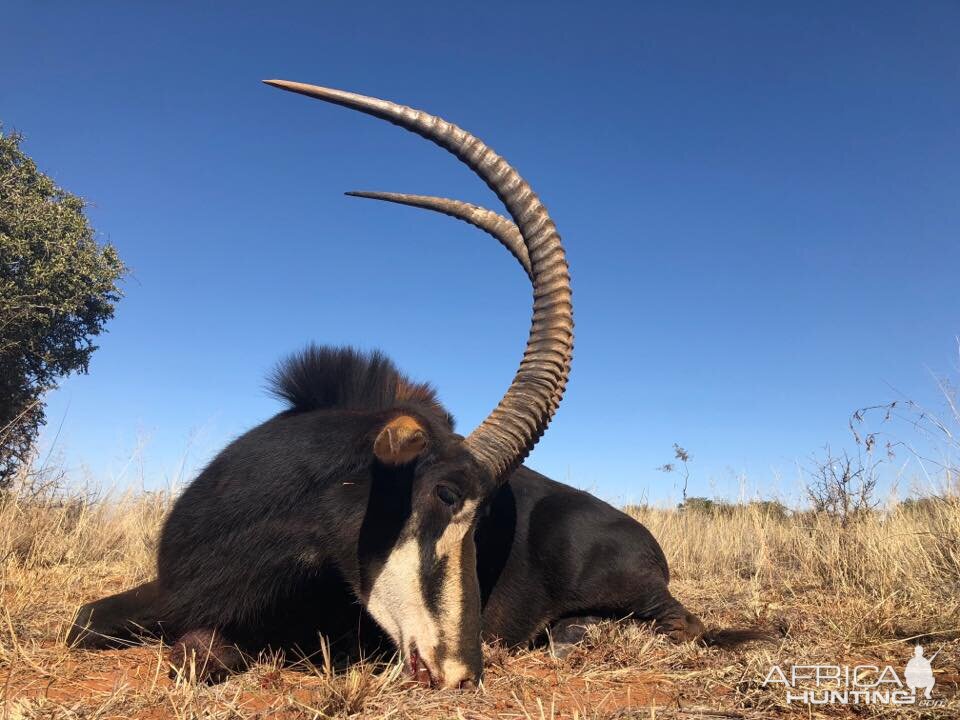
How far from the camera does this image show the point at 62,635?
3605 mm

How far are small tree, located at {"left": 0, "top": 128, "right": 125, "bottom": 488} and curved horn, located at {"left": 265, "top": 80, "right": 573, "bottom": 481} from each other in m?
6.91

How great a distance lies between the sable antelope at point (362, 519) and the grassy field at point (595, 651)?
0.22 m

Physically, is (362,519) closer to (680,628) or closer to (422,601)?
(422,601)

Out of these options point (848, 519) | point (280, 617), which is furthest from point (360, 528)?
point (848, 519)

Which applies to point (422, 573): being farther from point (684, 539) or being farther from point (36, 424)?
point (36, 424)

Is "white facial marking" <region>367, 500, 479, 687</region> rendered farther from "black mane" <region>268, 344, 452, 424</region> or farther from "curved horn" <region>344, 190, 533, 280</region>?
"curved horn" <region>344, 190, 533, 280</region>

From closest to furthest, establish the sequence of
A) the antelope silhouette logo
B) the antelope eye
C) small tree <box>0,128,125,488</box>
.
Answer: the antelope silhouette logo
the antelope eye
small tree <box>0,128,125,488</box>

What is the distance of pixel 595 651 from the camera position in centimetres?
395

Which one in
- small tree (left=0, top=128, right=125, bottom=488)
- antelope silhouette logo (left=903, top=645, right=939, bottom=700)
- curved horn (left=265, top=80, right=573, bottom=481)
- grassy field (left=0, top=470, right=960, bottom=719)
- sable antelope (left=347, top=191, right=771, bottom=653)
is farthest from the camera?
small tree (left=0, top=128, right=125, bottom=488)

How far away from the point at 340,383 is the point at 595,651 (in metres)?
2.22

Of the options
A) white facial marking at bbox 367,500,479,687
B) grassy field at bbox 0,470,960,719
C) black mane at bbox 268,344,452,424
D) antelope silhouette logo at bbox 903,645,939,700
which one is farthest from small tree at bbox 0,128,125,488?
antelope silhouette logo at bbox 903,645,939,700

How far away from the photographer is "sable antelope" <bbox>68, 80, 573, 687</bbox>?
3.01 metres

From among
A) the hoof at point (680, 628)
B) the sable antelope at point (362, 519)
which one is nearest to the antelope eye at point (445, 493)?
the sable antelope at point (362, 519)

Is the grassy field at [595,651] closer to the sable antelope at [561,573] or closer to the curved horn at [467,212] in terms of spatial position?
the sable antelope at [561,573]
